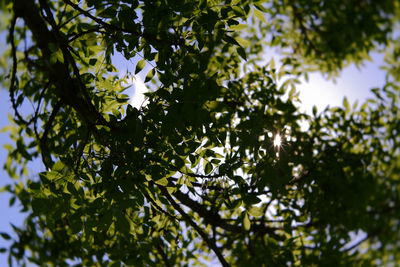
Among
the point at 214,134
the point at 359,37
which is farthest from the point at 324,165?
the point at 359,37

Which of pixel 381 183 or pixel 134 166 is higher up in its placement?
pixel 381 183

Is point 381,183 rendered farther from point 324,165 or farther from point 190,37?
point 190,37

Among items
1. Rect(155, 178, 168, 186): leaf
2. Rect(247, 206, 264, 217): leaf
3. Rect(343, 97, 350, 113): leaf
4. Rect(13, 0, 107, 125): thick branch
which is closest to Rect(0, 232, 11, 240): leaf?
Rect(13, 0, 107, 125): thick branch

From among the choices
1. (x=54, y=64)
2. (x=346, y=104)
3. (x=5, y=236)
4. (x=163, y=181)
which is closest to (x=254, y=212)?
(x=163, y=181)

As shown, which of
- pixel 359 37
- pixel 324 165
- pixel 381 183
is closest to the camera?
pixel 324 165

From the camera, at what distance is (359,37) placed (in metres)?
7.20

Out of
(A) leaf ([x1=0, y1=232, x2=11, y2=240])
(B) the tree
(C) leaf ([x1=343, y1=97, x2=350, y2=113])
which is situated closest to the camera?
(B) the tree

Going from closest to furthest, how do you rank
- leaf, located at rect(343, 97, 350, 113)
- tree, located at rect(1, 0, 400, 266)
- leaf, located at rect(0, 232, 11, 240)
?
1. tree, located at rect(1, 0, 400, 266)
2. leaf, located at rect(0, 232, 11, 240)
3. leaf, located at rect(343, 97, 350, 113)

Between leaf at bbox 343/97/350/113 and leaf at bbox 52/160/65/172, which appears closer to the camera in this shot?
leaf at bbox 52/160/65/172

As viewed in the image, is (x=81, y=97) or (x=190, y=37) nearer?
(x=190, y=37)

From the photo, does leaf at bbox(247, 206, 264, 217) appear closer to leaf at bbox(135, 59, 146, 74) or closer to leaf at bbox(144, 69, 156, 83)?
leaf at bbox(144, 69, 156, 83)

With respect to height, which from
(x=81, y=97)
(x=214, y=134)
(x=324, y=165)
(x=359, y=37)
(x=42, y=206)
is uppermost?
(x=359, y=37)

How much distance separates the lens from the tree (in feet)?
6.82

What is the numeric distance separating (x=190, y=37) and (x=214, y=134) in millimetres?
855
